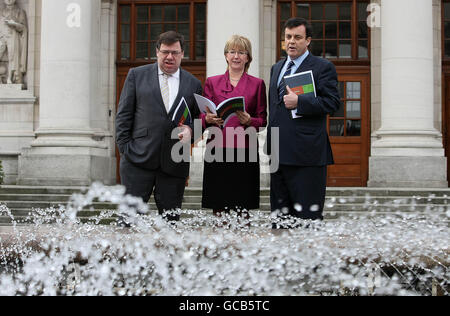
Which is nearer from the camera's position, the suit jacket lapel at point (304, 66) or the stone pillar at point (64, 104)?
the suit jacket lapel at point (304, 66)

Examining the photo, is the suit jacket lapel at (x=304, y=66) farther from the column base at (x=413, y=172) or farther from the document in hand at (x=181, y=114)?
→ the column base at (x=413, y=172)

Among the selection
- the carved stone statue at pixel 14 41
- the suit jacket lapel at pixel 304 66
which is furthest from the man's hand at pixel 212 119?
the carved stone statue at pixel 14 41

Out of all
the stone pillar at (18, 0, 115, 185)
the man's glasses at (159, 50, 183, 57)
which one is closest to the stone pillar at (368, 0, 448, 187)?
the stone pillar at (18, 0, 115, 185)

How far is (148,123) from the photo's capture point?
5293 millimetres

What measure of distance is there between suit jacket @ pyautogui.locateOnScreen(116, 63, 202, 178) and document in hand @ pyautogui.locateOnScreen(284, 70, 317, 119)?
0.92 meters

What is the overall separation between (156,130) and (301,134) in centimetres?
121

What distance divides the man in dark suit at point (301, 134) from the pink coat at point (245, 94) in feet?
0.85

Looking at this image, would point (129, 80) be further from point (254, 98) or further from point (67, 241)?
point (67, 241)

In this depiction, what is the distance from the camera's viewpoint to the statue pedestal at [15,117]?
48.5ft

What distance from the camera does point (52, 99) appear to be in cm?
1324

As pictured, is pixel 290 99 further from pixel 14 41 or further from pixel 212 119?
pixel 14 41

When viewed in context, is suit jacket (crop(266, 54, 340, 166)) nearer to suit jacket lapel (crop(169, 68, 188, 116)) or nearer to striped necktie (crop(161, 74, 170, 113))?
suit jacket lapel (crop(169, 68, 188, 116))

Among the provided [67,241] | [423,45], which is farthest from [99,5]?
[67,241]

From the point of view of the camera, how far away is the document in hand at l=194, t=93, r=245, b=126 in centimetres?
499
